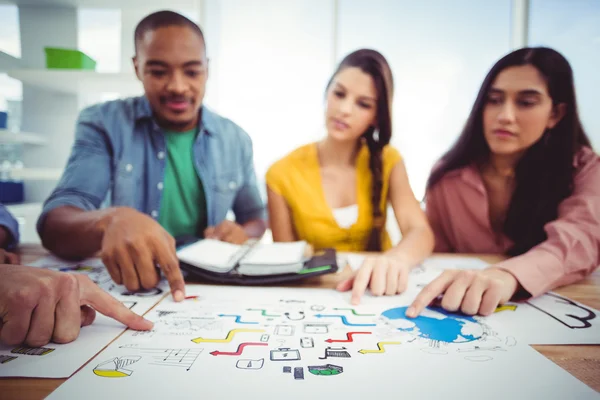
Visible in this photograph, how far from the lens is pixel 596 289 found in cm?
54

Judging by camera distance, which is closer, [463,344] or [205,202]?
[463,344]

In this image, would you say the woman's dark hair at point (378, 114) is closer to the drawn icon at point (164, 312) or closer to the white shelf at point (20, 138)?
the drawn icon at point (164, 312)

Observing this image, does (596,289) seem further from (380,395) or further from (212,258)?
(212,258)

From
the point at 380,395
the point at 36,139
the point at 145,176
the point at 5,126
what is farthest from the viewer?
the point at 145,176

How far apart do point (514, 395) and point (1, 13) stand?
0.99m

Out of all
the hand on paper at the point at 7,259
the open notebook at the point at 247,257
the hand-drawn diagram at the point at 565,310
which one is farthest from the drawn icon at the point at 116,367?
the hand-drawn diagram at the point at 565,310

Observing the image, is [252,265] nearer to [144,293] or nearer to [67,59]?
[144,293]

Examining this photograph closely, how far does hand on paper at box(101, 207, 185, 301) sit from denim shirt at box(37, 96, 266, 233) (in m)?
0.34

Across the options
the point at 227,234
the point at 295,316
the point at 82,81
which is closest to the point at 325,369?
the point at 295,316

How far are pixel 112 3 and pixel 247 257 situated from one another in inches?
30.2

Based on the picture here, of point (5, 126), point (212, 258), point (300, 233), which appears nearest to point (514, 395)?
point (212, 258)

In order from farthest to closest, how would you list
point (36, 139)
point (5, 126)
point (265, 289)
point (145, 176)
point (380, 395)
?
point (145, 176) < point (36, 139) < point (5, 126) < point (265, 289) < point (380, 395)

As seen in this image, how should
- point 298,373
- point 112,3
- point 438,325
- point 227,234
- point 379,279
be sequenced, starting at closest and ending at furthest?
point 298,373
point 438,325
point 379,279
point 227,234
point 112,3

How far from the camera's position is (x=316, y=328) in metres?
0.37
